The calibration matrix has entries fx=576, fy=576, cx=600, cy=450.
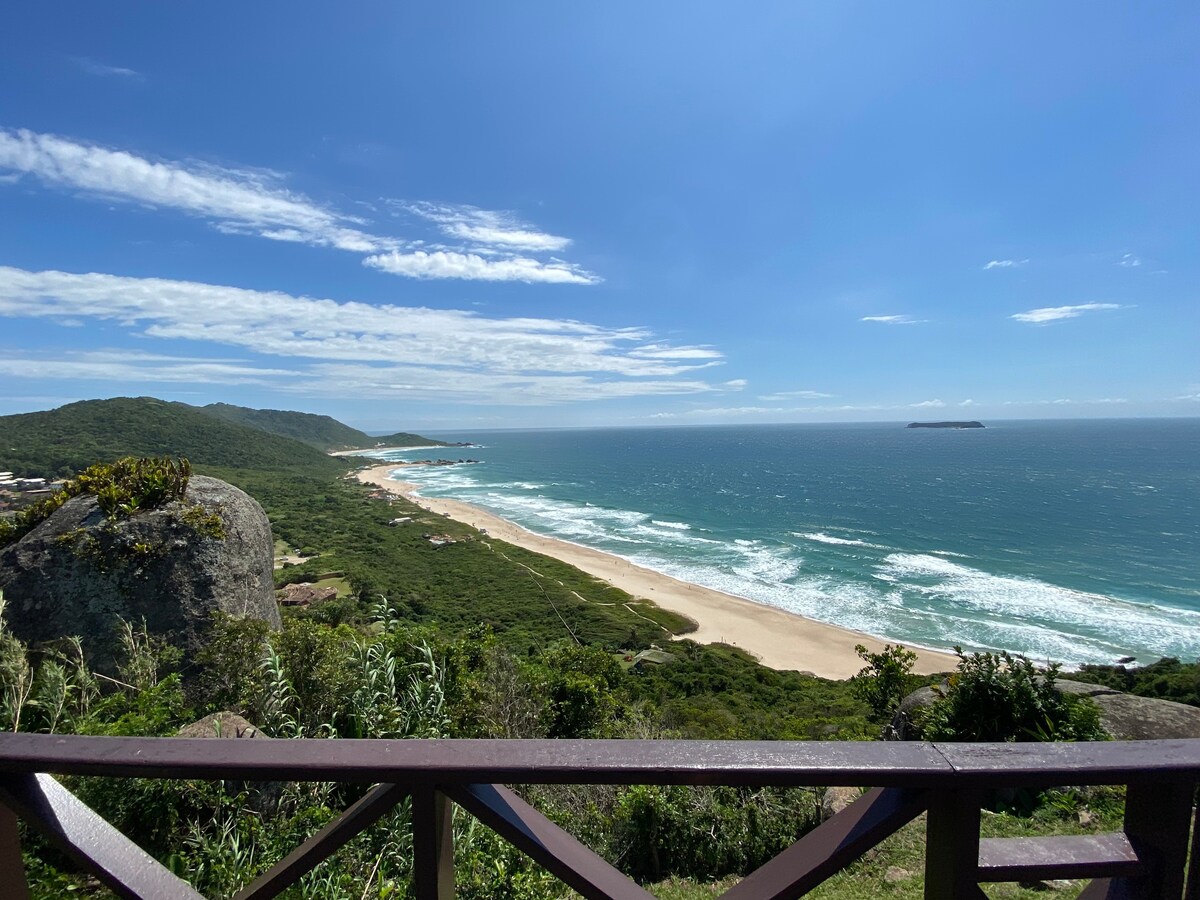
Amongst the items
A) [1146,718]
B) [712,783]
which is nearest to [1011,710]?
[1146,718]

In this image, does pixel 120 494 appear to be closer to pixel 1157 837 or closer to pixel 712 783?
pixel 712 783

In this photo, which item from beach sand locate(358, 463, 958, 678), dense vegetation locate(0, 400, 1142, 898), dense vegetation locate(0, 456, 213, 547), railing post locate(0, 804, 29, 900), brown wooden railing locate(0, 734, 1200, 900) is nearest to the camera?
brown wooden railing locate(0, 734, 1200, 900)

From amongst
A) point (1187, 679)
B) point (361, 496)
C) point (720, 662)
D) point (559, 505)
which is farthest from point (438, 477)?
point (1187, 679)

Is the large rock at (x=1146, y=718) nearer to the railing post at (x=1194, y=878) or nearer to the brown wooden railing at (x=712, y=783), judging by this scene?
the railing post at (x=1194, y=878)

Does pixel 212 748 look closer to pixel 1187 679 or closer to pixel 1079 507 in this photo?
pixel 1187 679

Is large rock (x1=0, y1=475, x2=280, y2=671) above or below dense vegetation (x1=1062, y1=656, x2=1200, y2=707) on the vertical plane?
above

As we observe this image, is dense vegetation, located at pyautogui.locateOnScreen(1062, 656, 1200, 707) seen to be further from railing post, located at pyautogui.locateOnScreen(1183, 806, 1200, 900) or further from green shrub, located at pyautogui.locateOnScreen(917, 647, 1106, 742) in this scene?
railing post, located at pyautogui.locateOnScreen(1183, 806, 1200, 900)

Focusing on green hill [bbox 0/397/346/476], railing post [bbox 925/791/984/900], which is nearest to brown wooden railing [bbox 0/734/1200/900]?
railing post [bbox 925/791/984/900]
